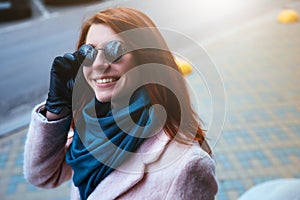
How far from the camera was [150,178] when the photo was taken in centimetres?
55

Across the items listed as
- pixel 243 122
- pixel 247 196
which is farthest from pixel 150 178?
pixel 243 122

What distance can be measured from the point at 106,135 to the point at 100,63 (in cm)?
12

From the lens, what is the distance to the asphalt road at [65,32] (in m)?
0.72

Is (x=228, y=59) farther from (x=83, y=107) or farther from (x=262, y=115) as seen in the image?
(x=83, y=107)

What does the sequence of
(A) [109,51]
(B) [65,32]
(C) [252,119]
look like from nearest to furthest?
(A) [109,51] → (B) [65,32] → (C) [252,119]

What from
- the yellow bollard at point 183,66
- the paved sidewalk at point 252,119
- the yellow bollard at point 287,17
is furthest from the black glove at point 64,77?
the yellow bollard at point 287,17

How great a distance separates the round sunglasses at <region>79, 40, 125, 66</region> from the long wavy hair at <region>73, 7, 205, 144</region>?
0.02 metres

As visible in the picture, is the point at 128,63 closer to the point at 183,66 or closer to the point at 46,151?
the point at 183,66

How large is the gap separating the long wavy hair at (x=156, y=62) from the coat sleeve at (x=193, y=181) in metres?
0.04

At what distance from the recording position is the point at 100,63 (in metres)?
0.48

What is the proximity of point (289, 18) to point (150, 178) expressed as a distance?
2.21 meters

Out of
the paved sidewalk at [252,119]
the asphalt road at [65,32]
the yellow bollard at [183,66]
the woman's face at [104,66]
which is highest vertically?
the woman's face at [104,66]

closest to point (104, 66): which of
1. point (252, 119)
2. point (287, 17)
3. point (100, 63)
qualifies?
point (100, 63)

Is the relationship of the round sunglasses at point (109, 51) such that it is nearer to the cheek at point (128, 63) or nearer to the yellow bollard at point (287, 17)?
the cheek at point (128, 63)
